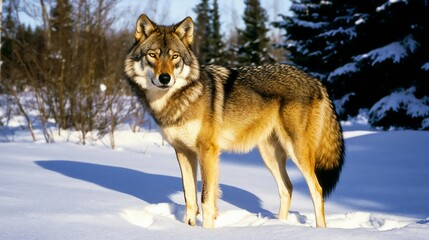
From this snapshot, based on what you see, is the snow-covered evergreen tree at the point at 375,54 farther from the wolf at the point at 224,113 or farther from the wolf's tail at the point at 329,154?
the wolf at the point at 224,113

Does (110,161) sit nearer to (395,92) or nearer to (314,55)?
(395,92)

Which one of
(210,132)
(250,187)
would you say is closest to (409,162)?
(250,187)

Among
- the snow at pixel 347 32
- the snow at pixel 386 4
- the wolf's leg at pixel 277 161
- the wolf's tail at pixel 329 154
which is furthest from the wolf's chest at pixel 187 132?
the snow at pixel 347 32

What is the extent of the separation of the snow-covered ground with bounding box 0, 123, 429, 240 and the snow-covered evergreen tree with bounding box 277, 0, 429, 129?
15.0 ft

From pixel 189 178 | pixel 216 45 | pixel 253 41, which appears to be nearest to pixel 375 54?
pixel 189 178

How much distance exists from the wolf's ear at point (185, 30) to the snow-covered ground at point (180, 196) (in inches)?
60.6

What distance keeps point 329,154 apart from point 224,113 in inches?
46.6

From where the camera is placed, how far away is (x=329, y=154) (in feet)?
13.8

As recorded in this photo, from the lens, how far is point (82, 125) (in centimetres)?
935

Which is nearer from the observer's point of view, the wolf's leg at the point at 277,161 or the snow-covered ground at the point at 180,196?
the snow-covered ground at the point at 180,196

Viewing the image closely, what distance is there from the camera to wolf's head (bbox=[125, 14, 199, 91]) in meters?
3.41

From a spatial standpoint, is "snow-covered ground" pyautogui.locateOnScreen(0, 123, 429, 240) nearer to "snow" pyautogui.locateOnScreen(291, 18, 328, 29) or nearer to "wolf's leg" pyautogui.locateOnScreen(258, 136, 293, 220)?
"wolf's leg" pyautogui.locateOnScreen(258, 136, 293, 220)

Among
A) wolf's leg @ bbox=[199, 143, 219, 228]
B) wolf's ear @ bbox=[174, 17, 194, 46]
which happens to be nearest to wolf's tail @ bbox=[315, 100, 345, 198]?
wolf's leg @ bbox=[199, 143, 219, 228]

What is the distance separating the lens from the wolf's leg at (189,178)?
378 cm
